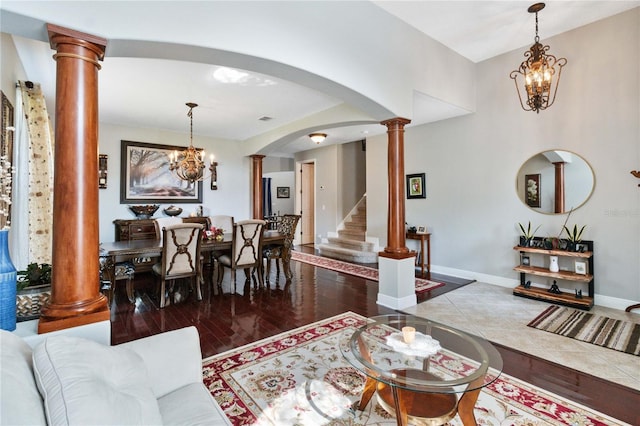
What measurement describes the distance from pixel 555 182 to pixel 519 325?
7.26 feet

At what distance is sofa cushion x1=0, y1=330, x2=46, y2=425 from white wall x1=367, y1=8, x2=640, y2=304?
5.35m

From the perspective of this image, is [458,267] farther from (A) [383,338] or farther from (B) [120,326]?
(B) [120,326]

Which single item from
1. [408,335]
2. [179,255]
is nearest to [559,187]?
[408,335]

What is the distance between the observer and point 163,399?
1.42m

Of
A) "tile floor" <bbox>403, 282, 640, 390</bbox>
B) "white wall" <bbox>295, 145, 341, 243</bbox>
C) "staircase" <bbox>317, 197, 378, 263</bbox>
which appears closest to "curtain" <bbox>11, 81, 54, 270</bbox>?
"tile floor" <bbox>403, 282, 640, 390</bbox>

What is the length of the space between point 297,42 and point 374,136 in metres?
4.16

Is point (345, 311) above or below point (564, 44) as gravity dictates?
below

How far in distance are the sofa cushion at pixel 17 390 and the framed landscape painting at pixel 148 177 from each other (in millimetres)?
5634

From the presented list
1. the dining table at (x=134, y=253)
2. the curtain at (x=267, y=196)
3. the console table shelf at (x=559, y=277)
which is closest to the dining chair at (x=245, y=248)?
the dining table at (x=134, y=253)

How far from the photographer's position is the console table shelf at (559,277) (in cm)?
382

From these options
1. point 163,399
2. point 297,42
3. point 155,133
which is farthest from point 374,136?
point 163,399

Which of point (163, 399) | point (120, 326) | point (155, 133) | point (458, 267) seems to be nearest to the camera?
point (163, 399)

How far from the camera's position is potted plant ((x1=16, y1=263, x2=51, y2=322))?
1845mm

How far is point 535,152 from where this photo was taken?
4.45m
